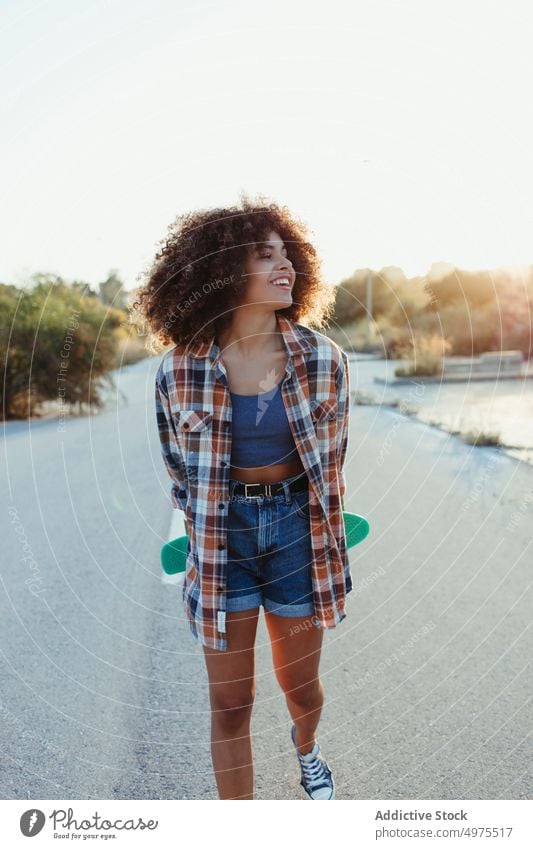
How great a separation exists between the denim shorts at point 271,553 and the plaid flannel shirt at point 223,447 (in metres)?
0.03

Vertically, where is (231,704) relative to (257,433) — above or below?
below

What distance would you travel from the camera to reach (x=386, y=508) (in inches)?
266

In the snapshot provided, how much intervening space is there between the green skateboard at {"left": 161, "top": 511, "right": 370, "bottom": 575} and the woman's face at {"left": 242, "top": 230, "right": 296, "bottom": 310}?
811mm

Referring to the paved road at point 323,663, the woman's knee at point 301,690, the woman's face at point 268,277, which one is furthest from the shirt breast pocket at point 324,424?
the paved road at point 323,663

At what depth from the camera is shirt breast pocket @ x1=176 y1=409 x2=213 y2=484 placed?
8.50 feet

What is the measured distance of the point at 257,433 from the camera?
2.64m

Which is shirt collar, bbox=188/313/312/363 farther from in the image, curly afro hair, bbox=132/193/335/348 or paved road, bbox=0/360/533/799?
paved road, bbox=0/360/533/799

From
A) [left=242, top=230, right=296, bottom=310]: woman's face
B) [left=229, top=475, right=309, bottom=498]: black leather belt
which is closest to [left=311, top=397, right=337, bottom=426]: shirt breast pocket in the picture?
[left=229, top=475, right=309, bottom=498]: black leather belt

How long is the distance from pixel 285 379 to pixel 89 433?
10.7m

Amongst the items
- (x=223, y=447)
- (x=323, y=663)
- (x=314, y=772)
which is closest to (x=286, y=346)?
(x=223, y=447)

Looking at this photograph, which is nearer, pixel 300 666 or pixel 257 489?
pixel 257 489

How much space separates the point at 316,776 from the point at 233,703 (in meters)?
0.46

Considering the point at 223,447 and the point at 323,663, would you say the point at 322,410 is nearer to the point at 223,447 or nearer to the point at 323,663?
→ the point at 223,447

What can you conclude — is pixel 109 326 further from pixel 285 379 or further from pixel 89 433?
pixel 285 379
